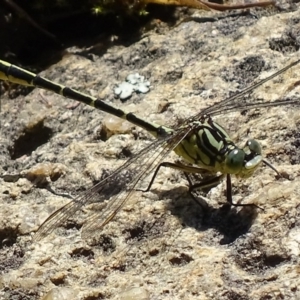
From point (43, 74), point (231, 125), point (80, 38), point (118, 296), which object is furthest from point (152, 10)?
point (118, 296)

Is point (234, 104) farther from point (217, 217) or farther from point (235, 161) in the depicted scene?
point (217, 217)

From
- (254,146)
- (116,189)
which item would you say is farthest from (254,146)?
(116,189)

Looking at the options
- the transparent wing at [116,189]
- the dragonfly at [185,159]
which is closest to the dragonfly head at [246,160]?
the dragonfly at [185,159]

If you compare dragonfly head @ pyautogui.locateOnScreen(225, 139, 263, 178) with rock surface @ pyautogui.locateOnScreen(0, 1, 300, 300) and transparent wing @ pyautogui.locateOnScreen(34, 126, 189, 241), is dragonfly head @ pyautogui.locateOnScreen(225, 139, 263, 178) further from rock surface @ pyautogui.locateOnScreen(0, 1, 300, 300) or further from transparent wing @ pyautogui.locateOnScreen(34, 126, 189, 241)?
transparent wing @ pyautogui.locateOnScreen(34, 126, 189, 241)

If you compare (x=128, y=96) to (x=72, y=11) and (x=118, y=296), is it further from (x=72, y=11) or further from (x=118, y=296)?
(x=118, y=296)

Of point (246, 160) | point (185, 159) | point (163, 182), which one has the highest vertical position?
point (185, 159)

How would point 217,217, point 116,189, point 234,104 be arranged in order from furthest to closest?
point 234,104 → point 116,189 → point 217,217

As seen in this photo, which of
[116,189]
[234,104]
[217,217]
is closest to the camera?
[217,217]
